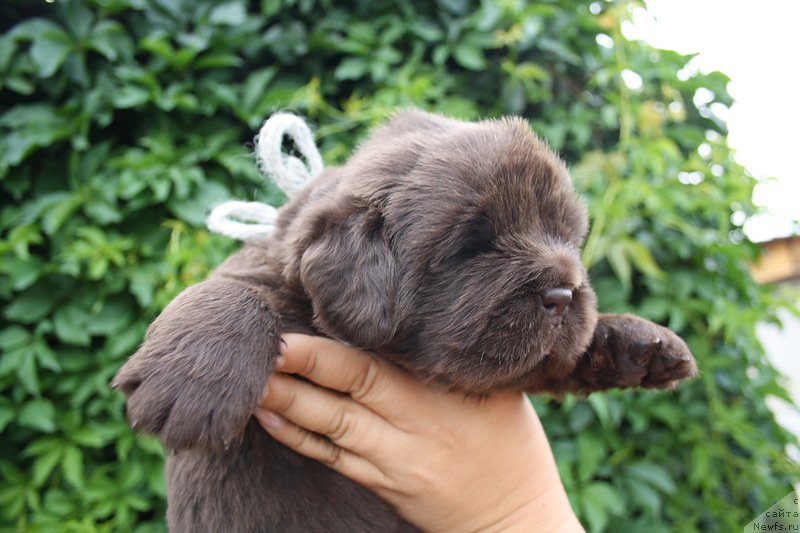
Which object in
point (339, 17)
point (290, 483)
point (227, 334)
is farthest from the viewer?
point (339, 17)

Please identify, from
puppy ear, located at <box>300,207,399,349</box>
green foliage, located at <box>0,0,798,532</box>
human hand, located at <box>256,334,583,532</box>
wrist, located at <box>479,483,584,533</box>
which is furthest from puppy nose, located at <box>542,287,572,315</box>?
green foliage, located at <box>0,0,798,532</box>

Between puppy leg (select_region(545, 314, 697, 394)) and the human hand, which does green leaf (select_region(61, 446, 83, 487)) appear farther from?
puppy leg (select_region(545, 314, 697, 394))

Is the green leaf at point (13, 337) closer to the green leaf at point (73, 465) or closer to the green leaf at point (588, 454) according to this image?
the green leaf at point (73, 465)

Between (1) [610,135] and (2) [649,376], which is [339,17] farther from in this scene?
(2) [649,376]

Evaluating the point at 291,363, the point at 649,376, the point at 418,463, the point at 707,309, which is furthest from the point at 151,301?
the point at 707,309

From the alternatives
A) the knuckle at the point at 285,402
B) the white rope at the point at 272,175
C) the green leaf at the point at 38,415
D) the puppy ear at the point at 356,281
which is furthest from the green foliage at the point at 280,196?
the puppy ear at the point at 356,281

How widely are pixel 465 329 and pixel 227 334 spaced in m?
0.60

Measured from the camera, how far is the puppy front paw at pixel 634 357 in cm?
198

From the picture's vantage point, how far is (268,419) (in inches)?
65.4

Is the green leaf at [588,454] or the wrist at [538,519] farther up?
the wrist at [538,519]

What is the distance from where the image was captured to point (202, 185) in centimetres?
291

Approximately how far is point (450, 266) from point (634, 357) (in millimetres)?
791

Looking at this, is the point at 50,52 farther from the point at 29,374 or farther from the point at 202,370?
the point at 202,370

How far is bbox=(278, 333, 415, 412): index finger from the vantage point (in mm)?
1677
